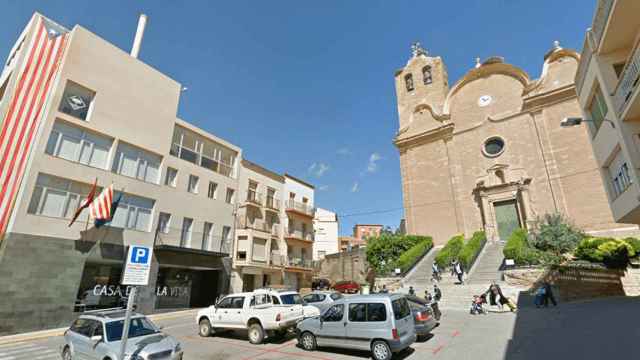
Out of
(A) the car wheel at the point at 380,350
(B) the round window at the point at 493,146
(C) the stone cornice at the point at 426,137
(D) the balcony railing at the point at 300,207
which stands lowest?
(A) the car wheel at the point at 380,350

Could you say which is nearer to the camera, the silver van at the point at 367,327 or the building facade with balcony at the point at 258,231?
the silver van at the point at 367,327

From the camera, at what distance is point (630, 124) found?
428 inches

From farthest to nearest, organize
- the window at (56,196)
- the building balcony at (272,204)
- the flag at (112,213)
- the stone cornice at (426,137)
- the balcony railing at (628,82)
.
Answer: the stone cornice at (426,137) → the building balcony at (272,204) → the flag at (112,213) → the window at (56,196) → the balcony railing at (628,82)

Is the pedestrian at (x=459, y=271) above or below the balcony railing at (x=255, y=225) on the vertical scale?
below

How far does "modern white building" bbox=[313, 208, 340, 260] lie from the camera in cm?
5266

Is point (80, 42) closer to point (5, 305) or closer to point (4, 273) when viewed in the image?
point (4, 273)

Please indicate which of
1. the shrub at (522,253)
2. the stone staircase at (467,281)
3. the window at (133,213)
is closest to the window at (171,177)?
the window at (133,213)

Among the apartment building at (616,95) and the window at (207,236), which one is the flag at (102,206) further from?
the apartment building at (616,95)

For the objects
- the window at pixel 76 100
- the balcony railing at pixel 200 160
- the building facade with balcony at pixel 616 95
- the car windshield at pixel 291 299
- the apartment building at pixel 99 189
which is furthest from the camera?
the balcony railing at pixel 200 160

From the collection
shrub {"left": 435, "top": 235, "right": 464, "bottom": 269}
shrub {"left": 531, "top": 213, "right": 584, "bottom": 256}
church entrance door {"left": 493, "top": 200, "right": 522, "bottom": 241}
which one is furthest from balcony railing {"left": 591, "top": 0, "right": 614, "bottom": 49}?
church entrance door {"left": 493, "top": 200, "right": 522, "bottom": 241}

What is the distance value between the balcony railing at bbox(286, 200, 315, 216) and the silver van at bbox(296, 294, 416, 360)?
2101 cm

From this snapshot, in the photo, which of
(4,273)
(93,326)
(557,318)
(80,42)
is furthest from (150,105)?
(557,318)

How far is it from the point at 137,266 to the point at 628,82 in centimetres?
1498

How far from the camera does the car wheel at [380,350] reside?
8133mm
